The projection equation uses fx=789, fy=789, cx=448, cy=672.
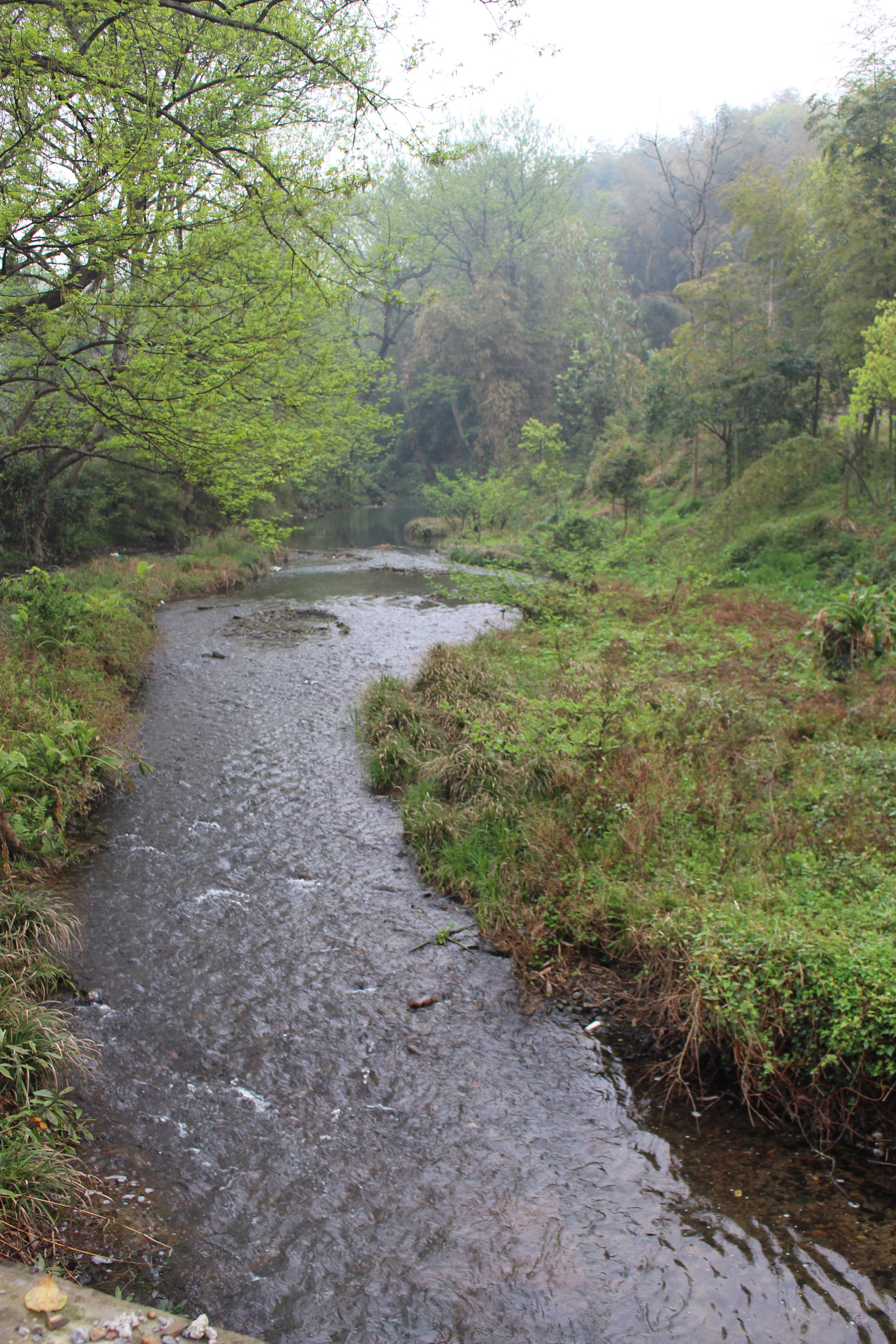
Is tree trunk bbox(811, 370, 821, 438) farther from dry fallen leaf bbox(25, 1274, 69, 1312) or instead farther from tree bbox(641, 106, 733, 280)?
dry fallen leaf bbox(25, 1274, 69, 1312)

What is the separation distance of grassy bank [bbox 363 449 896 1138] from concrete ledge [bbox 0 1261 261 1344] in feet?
9.05

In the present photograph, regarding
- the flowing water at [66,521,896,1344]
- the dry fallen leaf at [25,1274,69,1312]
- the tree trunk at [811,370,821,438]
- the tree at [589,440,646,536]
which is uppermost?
the tree trunk at [811,370,821,438]

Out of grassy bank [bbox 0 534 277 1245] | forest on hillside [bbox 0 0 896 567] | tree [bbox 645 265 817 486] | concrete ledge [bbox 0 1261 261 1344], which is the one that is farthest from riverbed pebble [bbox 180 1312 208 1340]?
tree [bbox 645 265 817 486]

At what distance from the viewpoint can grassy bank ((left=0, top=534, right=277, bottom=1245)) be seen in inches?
145

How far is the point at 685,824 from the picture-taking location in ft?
20.4

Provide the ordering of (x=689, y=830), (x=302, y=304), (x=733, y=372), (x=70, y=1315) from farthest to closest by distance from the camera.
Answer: (x=733, y=372) < (x=302, y=304) < (x=689, y=830) < (x=70, y=1315)

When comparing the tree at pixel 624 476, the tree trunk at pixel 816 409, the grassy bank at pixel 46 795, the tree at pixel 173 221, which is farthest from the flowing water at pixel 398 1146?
the tree at pixel 624 476

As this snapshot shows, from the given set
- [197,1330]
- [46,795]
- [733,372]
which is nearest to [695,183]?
[733,372]

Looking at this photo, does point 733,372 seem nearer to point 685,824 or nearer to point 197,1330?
point 685,824

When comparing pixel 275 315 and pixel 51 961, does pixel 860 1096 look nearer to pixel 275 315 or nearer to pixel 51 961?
pixel 51 961

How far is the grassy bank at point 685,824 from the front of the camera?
4.20 m

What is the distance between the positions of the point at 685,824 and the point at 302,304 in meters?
8.99

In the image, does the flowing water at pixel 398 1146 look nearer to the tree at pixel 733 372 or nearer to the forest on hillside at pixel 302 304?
the forest on hillside at pixel 302 304

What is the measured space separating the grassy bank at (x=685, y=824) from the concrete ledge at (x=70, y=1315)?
2759 mm
